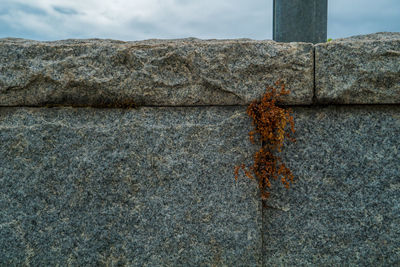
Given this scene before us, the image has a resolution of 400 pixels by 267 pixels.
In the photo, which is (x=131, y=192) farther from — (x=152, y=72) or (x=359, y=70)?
(x=359, y=70)

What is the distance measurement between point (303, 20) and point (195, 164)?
1.48 m

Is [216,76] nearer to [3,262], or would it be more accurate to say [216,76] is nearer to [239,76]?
[239,76]

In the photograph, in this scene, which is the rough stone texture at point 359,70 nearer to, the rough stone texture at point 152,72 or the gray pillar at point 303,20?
the rough stone texture at point 152,72

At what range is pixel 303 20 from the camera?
2.27 meters

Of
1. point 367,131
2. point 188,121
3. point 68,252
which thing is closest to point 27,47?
point 188,121

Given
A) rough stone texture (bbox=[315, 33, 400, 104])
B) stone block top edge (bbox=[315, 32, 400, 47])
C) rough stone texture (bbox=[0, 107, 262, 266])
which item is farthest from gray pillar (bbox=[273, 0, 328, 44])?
rough stone texture (bbox=[0, 107, 262, 266])

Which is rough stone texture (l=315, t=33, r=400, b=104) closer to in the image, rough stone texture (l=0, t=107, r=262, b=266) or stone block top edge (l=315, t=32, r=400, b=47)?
stone block top edge (l=315, t=32, r=400, b=47)

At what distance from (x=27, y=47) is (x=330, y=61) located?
188 cm

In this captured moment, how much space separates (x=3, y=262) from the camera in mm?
1812

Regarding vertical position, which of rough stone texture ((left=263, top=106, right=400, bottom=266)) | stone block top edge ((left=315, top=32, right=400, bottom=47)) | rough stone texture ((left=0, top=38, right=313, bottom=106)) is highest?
stone block top edge ((left=315, top=32, right=400, bottom=47))

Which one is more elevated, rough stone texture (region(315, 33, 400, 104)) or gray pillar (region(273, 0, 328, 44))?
gray pillar (region(273, 0, 328, 44))

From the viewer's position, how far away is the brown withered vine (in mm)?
1703

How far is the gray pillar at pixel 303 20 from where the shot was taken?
225cm

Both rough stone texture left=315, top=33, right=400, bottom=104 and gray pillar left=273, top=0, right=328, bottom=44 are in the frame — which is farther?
gray pillar left=273, top=0, right=328, bottom=44
